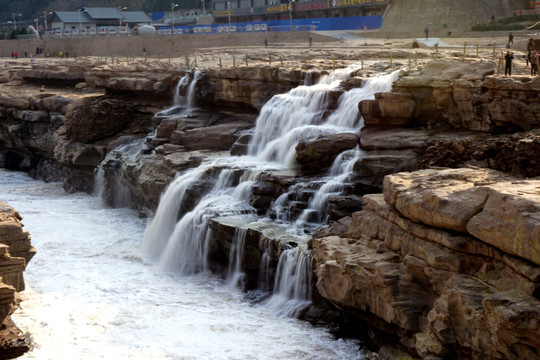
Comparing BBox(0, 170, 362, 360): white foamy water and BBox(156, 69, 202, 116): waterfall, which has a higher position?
BBox(156, 69, 202, 116): waterfall

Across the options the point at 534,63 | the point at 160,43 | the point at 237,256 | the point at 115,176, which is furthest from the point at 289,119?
the point at 160,43

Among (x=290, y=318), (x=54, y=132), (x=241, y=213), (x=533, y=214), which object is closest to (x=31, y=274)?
(x=241, y=213)

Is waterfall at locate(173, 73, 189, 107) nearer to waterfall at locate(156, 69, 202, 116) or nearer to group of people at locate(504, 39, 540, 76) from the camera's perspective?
waterfall at locate(156, 69, 202, 116)

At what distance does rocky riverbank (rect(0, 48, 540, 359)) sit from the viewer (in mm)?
14555

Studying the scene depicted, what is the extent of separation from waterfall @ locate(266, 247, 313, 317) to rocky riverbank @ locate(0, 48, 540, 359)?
43 centimetres

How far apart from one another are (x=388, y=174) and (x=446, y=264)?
23.9 feet

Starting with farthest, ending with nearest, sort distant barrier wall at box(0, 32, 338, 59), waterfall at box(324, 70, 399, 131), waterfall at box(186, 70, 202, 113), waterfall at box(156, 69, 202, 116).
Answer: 1. distant barrier wall at box(0, 32, 338, 59)
2. waterfall at box(156, 69, 202, 116)
3. waterfall at box(186, 70, 202, 113)
4. waterfall at box(324, 70, 399, 131)

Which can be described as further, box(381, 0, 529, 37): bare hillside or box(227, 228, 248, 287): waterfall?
box(381, 0, 529, 37): bare hillside

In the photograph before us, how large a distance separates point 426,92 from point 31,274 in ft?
43.5

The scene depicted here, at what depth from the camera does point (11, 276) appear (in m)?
17.5

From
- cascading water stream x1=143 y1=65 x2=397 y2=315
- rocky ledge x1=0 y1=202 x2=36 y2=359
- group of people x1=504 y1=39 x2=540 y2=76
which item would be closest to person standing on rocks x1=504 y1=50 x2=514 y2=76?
group of people x1=504 y1=39 x2=540 y2=76

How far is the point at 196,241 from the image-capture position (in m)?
25.4

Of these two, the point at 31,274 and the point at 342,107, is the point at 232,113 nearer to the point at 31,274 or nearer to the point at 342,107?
the point at 342,107

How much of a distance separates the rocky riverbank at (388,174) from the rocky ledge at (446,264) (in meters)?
0.03
